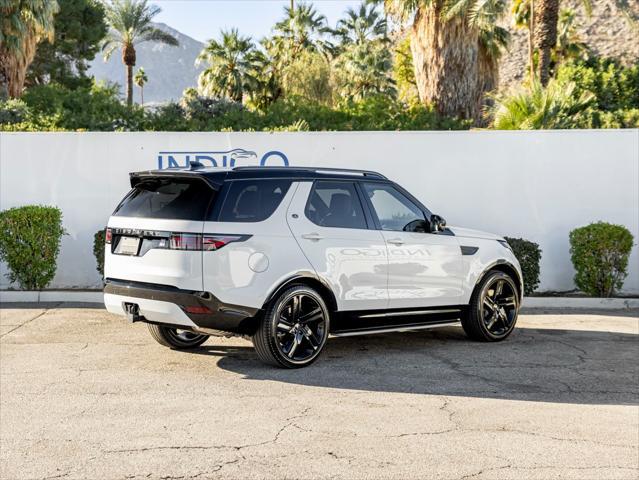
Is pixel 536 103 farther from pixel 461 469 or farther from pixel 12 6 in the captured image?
pixel 12 6

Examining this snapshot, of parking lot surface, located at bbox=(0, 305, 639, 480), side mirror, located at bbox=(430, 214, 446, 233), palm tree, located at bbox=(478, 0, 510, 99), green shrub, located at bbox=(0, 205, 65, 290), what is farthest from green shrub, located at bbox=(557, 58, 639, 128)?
parking lot surface, located at bbox=(0, 305, 639, 480)

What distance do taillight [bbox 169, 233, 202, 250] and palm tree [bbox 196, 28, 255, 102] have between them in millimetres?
54156

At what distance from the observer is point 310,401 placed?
7.00 m

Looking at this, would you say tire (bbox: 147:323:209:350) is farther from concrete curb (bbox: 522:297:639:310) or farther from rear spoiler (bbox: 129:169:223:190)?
concrete curb (bbox: 522:297:639:310)

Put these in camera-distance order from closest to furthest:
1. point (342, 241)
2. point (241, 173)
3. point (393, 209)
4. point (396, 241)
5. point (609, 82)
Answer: point (241, 173) → point (342, 241) → point (396, 241) → point (393, 209) → point (609, 82)

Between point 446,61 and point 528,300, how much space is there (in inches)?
542

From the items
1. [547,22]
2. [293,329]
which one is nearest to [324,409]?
[293,329]

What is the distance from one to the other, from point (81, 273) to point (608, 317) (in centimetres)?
808

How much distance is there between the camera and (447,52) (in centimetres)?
2511

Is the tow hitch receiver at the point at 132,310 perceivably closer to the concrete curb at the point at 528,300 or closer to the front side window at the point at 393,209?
the front side window at the point at 393,209

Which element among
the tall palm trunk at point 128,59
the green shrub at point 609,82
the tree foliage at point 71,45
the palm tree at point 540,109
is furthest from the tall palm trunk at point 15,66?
the tall palm trunk at point 128,59

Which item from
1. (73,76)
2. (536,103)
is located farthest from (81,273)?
(73,76)

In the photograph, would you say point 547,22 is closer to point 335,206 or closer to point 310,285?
point 335,206

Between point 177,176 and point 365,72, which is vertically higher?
point 365,72
